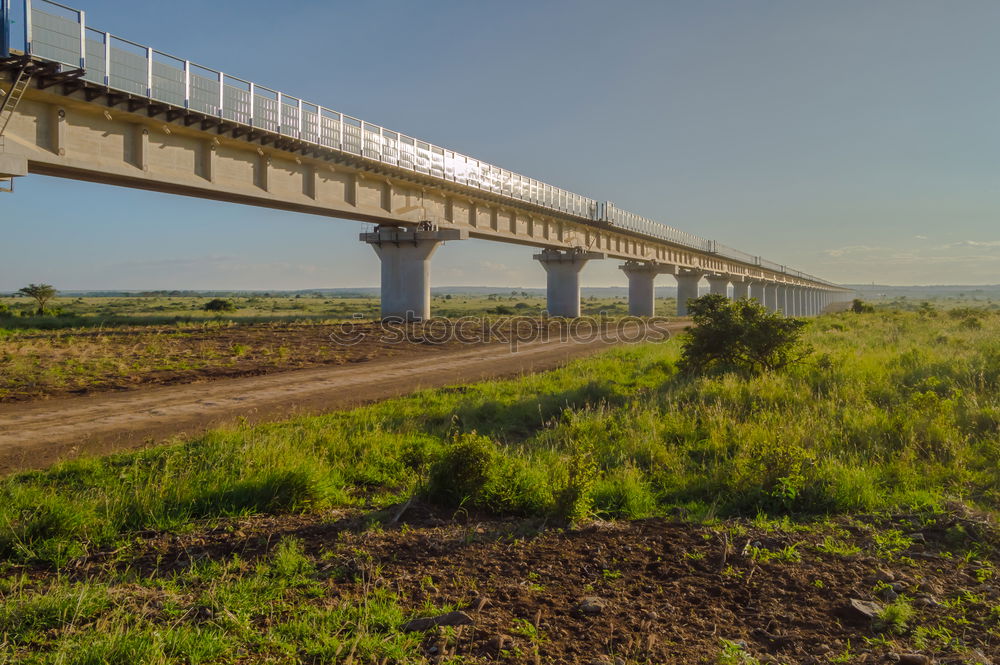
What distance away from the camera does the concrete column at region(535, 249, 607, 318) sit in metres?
46.2

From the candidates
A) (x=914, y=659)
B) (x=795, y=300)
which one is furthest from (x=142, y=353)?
(x=795, y=300)

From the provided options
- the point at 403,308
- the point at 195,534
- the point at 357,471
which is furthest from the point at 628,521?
the point at 403,308

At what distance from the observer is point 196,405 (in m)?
11.0

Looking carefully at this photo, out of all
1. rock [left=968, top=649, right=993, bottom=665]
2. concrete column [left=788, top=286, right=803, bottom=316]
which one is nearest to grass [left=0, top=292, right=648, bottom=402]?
rock [left=968, top=649, right=993, bottom=665]

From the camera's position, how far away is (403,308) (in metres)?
30.8

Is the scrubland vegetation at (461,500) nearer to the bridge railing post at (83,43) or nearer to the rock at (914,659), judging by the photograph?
the rock at (914,659)

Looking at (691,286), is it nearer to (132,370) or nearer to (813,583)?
(132,370)

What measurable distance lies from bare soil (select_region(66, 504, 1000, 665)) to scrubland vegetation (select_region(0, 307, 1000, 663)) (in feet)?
0.13

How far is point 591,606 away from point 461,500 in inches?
90.4

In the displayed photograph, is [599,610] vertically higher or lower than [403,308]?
lower

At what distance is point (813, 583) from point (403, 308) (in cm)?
2781

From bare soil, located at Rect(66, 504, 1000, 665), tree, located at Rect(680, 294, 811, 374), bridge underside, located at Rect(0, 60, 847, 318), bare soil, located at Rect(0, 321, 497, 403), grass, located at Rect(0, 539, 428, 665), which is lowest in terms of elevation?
bare soil, located at Rect(66, 504, 1000, 665)

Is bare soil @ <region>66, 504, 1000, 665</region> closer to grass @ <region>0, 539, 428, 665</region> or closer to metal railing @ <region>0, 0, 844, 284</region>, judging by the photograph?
grass @ <region>0, 539, 428, 665</region>

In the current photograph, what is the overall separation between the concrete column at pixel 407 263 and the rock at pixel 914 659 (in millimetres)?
27803
